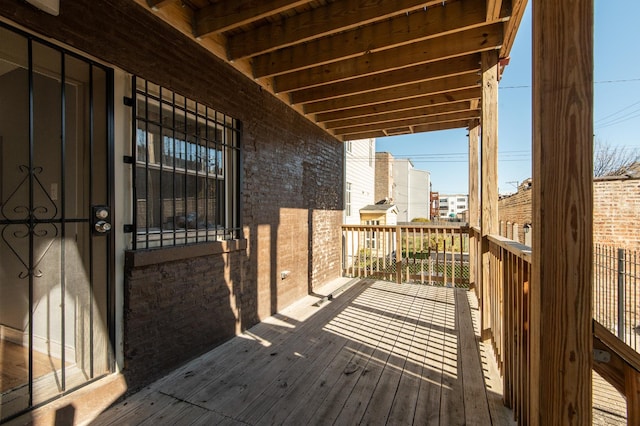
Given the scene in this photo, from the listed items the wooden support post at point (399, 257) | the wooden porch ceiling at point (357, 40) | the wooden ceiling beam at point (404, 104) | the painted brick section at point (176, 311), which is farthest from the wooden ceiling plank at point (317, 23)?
the wooden support post at point (399, 257)

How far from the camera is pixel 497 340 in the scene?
265cm

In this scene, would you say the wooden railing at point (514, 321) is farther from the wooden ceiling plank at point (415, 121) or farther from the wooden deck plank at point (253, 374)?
the wooden ceiling plank at point (415, 121)

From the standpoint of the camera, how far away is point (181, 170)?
2.74 m

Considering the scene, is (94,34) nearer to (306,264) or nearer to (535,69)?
(535,69)

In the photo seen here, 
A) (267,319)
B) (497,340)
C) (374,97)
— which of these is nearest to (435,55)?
(374,97)

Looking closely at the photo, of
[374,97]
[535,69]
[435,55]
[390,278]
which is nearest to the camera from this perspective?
[535,69]

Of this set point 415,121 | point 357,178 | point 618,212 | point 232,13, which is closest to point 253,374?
point 232,13

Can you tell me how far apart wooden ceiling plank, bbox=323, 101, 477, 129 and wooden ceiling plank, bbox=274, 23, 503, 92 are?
4.82 feet

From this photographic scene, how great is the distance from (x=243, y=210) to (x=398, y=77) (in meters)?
2.31

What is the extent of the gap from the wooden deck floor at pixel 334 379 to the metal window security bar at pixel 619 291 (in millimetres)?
2356

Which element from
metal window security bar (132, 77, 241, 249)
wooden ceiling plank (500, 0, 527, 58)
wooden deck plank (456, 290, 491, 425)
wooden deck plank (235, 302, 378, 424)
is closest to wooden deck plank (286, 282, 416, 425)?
wooden deck plank (235, 302, 378, 424)

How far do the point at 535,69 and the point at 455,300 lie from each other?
405cm

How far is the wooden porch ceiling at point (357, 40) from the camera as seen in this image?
239 centimetres

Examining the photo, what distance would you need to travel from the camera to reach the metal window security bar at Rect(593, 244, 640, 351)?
4.11m
